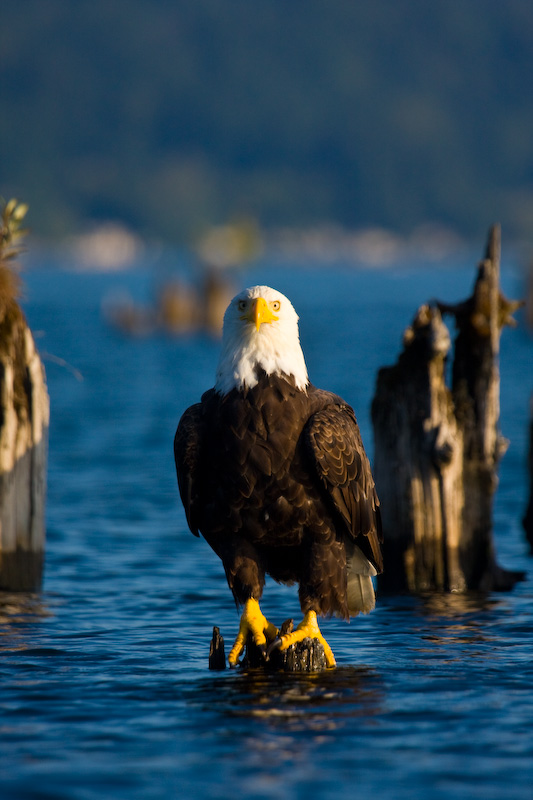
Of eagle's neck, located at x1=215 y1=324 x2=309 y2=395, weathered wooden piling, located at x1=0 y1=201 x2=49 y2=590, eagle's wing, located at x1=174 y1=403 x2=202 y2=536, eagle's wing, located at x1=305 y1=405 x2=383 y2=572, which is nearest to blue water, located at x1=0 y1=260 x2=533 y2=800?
weathered wooden piling, located at x1=0 y1=201 x2=49 y2=590

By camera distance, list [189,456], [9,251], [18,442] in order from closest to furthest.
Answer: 1. [189,456]
2. [18,442]
3. [9,251]

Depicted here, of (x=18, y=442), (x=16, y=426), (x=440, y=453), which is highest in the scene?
(x=16, y=426)

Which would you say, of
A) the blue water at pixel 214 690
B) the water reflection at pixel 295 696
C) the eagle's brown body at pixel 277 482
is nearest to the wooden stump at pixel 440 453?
the blue water at pixel 214 690

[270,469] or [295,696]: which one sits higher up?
[270,469]

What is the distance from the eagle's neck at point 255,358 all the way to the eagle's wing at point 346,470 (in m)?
0.32

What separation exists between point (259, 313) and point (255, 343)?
10.3 inches

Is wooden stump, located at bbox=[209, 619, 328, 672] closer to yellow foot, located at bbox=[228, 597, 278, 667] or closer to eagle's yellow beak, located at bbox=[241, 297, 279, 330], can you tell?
yellow foot, located at bbox=[228, 597, 278, 667]

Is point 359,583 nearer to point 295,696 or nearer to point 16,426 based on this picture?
point 295,696

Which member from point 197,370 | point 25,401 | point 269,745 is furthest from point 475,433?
point 197,370

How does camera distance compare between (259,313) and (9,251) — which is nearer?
(259,313)

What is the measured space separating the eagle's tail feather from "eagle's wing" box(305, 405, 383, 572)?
0.17m

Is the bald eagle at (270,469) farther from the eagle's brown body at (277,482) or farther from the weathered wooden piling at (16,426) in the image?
the weathered wooden piling at (16,426)

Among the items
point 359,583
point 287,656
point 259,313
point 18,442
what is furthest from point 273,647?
point 18,442

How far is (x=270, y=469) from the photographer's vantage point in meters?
6.48
